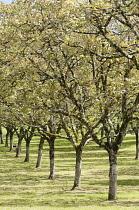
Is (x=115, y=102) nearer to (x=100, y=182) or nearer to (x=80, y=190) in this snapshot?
(x=80, y=190)

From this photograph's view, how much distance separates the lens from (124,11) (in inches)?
459

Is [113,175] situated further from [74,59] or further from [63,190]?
[74,59]

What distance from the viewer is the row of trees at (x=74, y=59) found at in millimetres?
13875

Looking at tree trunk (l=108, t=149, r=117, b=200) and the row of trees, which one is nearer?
the row of trees

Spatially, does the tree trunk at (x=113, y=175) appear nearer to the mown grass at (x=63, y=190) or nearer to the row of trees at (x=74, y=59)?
the row of trees at (x=74, y=59)

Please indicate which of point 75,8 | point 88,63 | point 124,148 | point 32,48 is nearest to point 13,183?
point 88,63

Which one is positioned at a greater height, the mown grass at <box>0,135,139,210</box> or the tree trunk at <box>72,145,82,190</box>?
the tree trunk at <box>72,145,82,190</box>

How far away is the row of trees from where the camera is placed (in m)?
13.9

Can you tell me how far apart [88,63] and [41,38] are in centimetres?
639

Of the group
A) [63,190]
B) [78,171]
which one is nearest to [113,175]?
[78,171]

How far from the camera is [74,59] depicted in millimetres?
21250

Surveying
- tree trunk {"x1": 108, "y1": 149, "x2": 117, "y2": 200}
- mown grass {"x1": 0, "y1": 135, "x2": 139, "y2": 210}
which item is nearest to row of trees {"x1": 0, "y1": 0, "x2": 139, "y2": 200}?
tree trunk {"x1": 108, "y1": 149, "x2": 117, "y2": 200}

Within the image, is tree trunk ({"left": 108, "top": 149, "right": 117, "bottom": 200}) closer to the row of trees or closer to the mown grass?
the row of trees

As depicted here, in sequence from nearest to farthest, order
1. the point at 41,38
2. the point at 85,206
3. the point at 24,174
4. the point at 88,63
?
the point at 41,38, the point at 85,206, the point at 88,63, the point at 24,174
